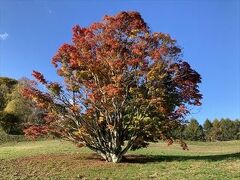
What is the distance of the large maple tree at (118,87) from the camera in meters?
24.5

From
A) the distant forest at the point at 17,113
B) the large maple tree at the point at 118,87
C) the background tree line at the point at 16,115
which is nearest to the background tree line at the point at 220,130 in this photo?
the distant forest at the point at 17,113

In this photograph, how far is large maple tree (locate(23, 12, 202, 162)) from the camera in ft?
80.5

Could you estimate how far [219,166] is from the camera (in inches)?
884

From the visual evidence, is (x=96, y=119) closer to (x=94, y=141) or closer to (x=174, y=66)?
(x=94, y=141)

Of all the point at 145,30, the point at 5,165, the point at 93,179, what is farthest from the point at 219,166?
the point at 5,165

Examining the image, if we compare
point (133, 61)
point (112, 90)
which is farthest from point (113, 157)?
point (133, 61)

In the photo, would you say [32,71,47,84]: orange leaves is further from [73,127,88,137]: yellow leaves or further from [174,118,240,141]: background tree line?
[174,118,240,141]: background tree line

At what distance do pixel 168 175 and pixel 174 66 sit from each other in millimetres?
8302

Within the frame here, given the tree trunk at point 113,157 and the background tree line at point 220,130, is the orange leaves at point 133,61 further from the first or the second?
the background tree line at point 220,130

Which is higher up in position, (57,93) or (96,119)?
(57,93)

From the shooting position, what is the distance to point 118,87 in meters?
23.5

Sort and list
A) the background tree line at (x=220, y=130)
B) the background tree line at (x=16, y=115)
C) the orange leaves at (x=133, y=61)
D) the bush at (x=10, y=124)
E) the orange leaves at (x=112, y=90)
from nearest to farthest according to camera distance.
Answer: the orange leaves at (x=112, y=90) < the orange leaves at (x=133, y=61) < the background tree line at (x=16, y=115) < the bush at (x=10, y=124) < the background tree line at (x=220, y=130)

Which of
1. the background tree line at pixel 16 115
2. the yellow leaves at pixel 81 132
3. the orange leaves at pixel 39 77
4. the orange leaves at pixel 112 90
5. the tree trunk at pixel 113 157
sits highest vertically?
the background tree line at pixel 16 115

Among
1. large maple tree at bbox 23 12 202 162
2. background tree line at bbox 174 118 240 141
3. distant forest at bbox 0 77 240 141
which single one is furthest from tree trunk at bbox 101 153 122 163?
background tree line at bbox 174 118 240 141
